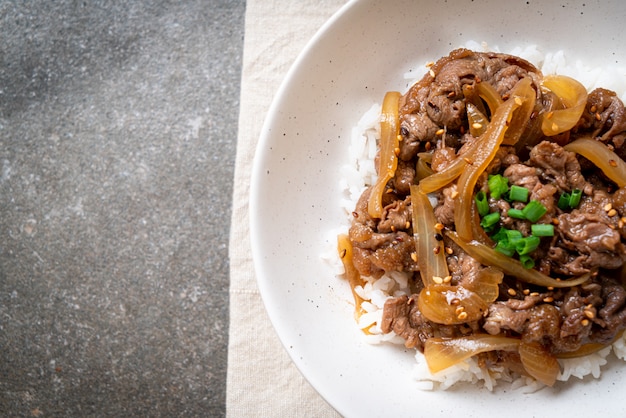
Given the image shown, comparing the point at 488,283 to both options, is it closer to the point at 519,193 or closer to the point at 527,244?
the point at 527,244

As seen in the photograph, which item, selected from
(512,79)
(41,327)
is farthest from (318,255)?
(41,327)

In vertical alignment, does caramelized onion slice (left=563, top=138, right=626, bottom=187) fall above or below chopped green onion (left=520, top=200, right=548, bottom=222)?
above

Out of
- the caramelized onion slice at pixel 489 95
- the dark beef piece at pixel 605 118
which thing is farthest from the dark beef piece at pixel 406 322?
the dark beef piece at pixel 605 118

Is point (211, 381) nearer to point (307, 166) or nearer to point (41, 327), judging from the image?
point (41, 327)

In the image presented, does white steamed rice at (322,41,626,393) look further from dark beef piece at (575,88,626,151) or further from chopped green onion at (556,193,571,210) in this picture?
chopped green onion at (556,193,571,210)

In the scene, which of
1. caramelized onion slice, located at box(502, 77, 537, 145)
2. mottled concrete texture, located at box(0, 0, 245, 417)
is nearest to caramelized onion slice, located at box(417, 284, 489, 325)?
caramelized onion slice, located at box(502, 77, 537, 145)

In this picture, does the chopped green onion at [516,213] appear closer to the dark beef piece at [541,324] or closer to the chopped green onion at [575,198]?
the chopped green onion at [575,198]

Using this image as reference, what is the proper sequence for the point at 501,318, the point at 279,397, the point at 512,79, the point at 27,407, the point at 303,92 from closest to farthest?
the point at 501,318, the point at 512,79, the point at 303,92, the point at 279,397, the point at 27,407
